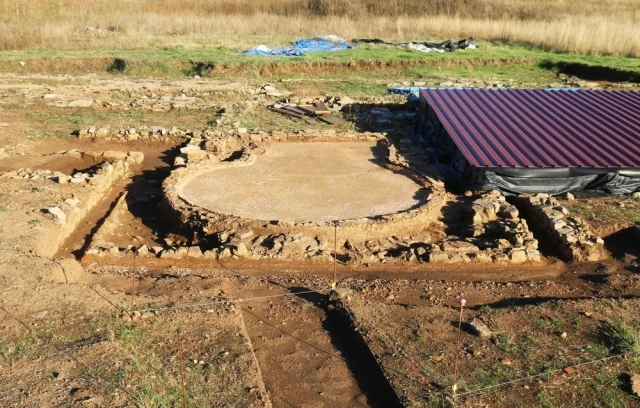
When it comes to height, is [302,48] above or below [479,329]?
above

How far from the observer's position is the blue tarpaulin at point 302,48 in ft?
82.4

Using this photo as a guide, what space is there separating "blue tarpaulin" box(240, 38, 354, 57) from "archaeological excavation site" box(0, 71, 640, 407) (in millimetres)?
7878

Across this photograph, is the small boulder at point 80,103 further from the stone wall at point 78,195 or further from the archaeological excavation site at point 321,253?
the stone wall at point 78,195

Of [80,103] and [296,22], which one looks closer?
[80,103]

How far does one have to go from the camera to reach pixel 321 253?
32.0ft

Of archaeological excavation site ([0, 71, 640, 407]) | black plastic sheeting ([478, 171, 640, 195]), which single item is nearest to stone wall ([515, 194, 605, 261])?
archaeological excavation site ([0, 71, 640, 407])

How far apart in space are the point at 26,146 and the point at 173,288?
8.72 meters

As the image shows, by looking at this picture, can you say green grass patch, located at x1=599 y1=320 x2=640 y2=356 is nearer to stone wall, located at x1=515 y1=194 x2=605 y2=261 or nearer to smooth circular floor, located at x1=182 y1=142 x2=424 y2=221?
stone wall, located at x1=515 y1=194 x2=605 y2=261

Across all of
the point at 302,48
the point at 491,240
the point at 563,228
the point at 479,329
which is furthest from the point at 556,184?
the point at 302,48

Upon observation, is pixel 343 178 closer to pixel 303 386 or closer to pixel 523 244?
pixel 523 244

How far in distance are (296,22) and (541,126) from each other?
1902cm

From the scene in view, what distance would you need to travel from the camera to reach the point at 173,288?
8.29 meters

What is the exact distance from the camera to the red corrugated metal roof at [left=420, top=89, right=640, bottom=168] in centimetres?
1228

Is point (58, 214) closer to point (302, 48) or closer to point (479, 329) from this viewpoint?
point (479, 329)
